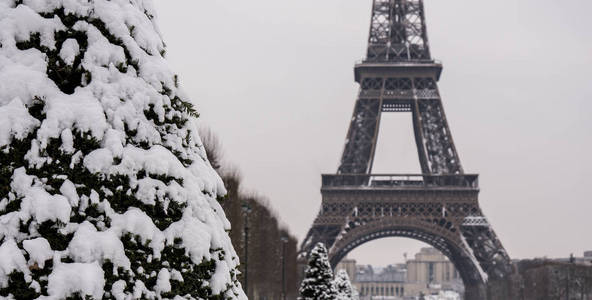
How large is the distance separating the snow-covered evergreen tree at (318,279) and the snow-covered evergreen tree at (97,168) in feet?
81.0

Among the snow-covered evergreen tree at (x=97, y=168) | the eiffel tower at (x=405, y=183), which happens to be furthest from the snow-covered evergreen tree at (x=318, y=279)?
the eiffel tower at (x=405, y=183)

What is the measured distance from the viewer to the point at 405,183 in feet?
263

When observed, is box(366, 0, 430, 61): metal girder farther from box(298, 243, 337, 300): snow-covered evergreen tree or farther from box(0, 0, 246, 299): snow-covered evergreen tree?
box(0, 0, 246, 299): snow-covered evergreen tree

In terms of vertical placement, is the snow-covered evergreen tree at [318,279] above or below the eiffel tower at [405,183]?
below

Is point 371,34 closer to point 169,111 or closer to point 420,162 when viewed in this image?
point 420,162

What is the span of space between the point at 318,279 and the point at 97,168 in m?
26.2

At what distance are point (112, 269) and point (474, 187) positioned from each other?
7377cm

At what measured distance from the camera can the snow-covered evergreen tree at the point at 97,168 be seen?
608cm

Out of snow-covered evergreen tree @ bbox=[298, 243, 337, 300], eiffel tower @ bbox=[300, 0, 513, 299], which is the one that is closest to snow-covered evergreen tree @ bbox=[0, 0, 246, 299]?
snow-covered evergreen tree @ bbox=[298, 243, 337, 300]

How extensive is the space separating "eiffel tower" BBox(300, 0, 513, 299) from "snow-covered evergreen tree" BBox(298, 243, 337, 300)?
41932 millimetres

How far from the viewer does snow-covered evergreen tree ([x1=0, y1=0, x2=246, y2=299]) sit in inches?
239

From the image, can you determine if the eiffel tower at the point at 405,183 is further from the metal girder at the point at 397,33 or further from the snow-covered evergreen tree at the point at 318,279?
the snow-covered evergreen tree at the point at 318,279

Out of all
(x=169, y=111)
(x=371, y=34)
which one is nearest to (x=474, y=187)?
(x=371, y=34)

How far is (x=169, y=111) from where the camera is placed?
23.9ft
